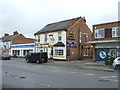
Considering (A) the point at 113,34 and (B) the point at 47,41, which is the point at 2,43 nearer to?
(B) the point at 47,41

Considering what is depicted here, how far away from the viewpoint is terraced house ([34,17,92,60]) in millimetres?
32375

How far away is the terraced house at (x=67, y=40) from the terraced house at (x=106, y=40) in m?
5.95

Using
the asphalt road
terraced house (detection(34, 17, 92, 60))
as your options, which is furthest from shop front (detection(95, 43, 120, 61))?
the asphalt road

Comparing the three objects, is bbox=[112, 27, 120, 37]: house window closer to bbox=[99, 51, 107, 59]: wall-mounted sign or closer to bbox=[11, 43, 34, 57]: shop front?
bbox=[99, 51, 107, 59]: wall-mounted sign

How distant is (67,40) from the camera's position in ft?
106

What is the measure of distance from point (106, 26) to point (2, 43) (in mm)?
41934

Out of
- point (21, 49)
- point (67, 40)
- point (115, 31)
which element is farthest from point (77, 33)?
point (21, 49)

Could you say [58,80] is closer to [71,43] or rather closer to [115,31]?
[115,31]

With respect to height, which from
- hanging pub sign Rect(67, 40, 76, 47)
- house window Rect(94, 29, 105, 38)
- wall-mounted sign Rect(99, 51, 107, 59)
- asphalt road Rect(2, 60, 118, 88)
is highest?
house window Rect(94, 29, 105, 38)

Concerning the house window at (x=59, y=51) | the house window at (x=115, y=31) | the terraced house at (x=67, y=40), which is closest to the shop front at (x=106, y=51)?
the house window at (x=115, y=31)

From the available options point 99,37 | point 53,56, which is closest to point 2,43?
point 53,56

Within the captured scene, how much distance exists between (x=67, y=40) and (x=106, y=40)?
28.4 feet

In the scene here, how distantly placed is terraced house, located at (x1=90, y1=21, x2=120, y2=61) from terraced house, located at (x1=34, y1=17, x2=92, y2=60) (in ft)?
19.5

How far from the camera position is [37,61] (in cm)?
2814
